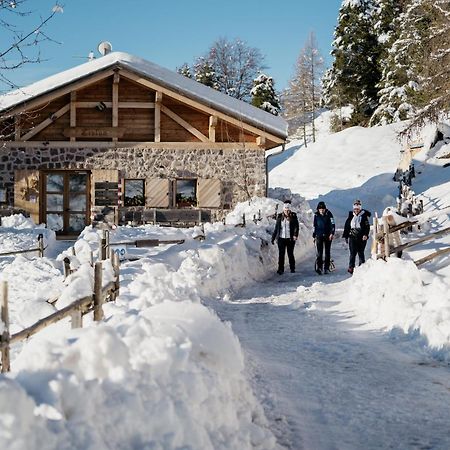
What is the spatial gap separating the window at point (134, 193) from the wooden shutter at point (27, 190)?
3.02 metres

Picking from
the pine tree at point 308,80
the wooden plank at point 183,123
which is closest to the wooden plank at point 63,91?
the wooden plank at point 183,123

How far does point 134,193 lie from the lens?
2038 cm

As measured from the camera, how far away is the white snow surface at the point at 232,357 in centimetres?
296

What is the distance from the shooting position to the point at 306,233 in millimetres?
18312

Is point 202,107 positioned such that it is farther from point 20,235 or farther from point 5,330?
point 5,330

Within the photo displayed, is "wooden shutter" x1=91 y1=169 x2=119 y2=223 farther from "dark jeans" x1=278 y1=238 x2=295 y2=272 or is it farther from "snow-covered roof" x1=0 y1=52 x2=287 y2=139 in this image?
"dark jeans" x1=278 y1=238 x2=295 y2=272

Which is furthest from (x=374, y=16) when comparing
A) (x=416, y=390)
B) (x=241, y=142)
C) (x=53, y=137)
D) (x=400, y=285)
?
(x=416, y=390)

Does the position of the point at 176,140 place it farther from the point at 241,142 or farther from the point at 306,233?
the point at 306,233

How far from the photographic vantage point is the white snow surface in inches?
117

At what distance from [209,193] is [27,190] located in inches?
247

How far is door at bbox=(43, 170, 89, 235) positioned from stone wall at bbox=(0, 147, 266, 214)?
0.52m

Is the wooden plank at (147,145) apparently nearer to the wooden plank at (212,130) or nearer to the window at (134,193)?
the wooden plank at (212,130)

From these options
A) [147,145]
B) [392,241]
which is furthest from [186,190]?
[392,241]

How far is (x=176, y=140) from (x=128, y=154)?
1.73 meters
